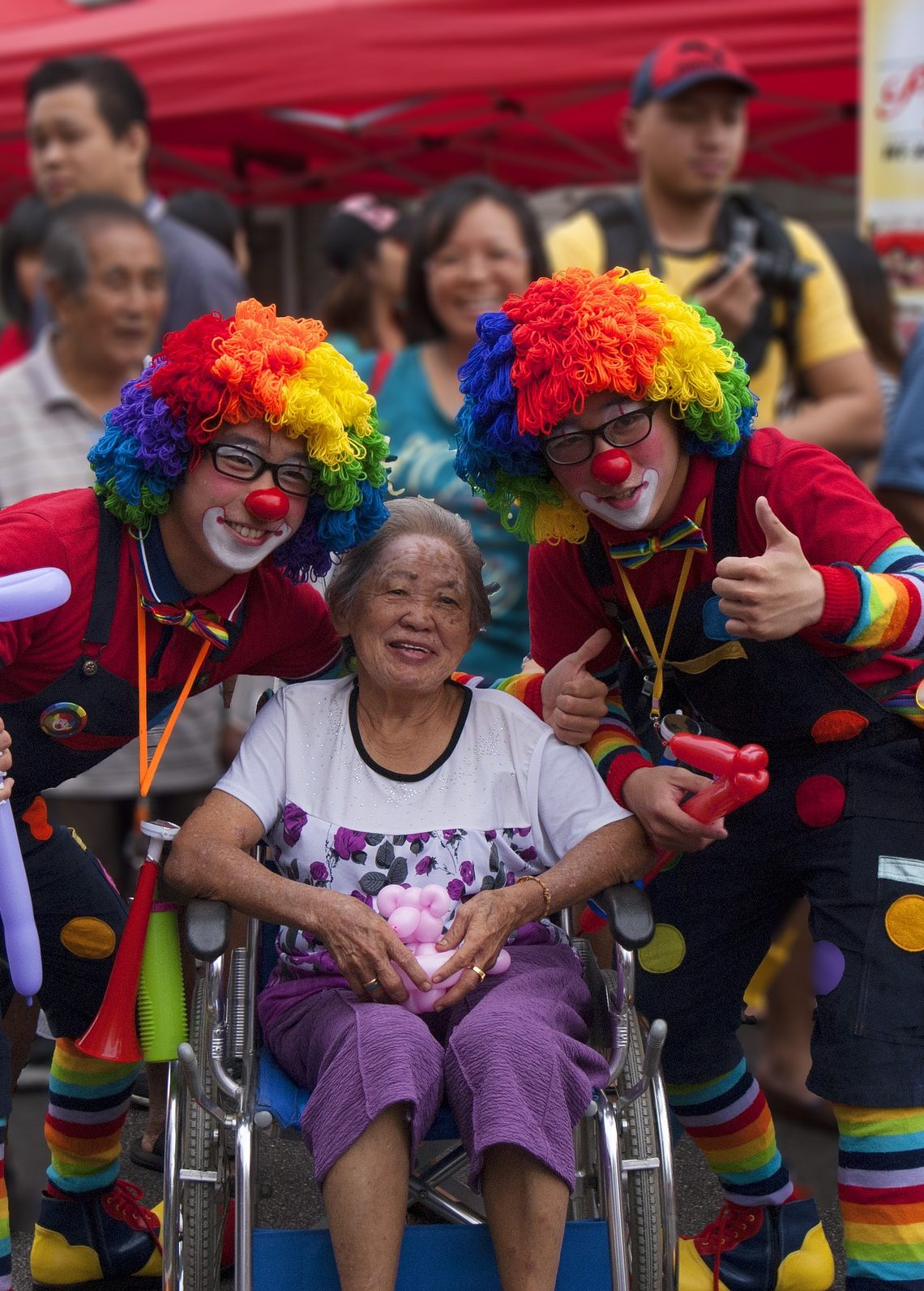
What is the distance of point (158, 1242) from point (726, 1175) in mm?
1094

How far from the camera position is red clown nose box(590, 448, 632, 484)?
2.56 metres

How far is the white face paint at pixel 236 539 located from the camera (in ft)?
8.87

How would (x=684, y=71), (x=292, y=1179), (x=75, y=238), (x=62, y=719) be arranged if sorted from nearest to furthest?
(x=62, y=719)
(x=292, y=1179)
(x=75, y=238)
(x=684, y=71)

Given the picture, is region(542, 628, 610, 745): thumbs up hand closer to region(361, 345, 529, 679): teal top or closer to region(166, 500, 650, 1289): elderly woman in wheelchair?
region(166, 500, 650, 1289): elderly woman in wheelchair

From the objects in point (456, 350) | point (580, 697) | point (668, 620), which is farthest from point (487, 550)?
point (668, 620)

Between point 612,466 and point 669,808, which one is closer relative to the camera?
point 612,466

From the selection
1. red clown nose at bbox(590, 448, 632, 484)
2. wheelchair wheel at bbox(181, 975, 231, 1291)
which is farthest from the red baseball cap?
wheelchair wheel at bbox(181, 975, 231, 1291)

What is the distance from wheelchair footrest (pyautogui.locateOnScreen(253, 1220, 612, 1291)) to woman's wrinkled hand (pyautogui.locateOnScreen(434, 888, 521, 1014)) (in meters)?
0.37

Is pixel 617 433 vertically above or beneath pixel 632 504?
above

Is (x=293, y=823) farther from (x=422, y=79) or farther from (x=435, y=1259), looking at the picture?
(x=422, y=79)

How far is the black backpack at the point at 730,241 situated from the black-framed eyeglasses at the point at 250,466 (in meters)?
1.59

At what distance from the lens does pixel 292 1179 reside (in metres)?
3.70

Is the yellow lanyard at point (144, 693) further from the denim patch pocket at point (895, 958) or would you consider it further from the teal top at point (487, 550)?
the denim patch pocket at point (895, 958)

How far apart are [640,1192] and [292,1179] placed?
1282mm
